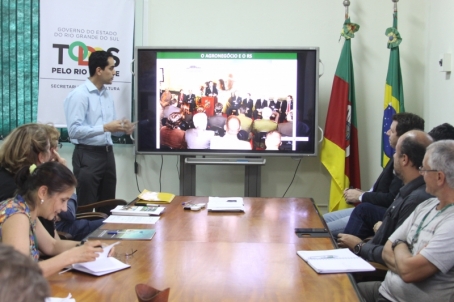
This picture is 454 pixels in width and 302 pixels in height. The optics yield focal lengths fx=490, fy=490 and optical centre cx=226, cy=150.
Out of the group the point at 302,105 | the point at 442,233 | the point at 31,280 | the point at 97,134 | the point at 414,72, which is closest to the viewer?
the point at 31,280

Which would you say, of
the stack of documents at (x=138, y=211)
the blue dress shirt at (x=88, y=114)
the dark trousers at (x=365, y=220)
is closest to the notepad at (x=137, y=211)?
the stack of documents at (x=138, y=211)

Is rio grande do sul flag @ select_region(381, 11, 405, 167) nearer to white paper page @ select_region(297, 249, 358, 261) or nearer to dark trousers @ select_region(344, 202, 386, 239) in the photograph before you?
dark trousers @ select_region(344, 202, 386, 239)

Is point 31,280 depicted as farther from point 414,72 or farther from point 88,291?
point 414,72

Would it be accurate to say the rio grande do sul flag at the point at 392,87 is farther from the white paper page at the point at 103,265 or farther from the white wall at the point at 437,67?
the white paper page at the point at 103,265

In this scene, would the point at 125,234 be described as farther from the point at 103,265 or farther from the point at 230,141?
the point at 230,141

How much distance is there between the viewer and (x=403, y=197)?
8.79 feet

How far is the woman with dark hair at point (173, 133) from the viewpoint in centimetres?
474

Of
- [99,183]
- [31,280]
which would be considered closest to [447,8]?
[99,183]

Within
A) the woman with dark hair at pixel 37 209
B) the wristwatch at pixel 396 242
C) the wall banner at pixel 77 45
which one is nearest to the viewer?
the woman with dark hair at pixel 37 209

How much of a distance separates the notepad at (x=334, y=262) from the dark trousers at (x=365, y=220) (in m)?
1.11

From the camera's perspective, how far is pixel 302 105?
15.4ft

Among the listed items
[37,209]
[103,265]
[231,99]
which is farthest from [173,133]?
[103,265]

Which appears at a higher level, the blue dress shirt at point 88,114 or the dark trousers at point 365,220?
the blue dress shirt at point 88,114

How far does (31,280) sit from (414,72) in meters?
4.96
